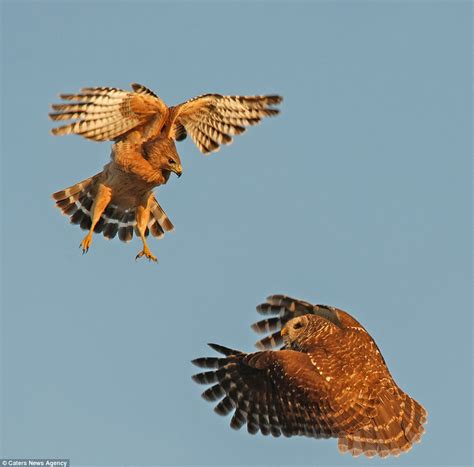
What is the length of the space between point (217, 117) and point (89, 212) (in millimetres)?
2367

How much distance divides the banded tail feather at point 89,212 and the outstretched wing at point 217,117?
4.62ft

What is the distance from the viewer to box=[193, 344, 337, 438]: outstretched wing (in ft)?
48.4

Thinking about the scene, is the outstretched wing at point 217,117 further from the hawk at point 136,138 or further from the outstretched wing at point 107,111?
the outstretched wing at point 107,111

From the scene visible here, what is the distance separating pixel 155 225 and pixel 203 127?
1.73 m

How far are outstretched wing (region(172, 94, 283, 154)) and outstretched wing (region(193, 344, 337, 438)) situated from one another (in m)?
3.76

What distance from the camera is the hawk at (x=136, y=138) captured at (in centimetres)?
1667

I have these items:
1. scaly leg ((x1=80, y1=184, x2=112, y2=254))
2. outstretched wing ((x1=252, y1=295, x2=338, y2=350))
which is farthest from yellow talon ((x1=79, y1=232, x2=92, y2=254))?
outstretched wing ((x1=252, y1=295, x2=338, y2=350))

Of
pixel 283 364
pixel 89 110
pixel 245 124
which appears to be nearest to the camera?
pixel 283 364

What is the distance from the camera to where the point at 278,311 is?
1666 centimetres

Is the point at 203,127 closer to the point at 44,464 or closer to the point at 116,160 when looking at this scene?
the point at 116,160

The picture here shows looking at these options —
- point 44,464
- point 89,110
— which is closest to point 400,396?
point 44,464

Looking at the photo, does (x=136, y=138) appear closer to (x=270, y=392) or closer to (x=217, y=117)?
(x=217, y=117)

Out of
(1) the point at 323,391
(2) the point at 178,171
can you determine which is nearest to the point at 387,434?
(1) the point at 323,391

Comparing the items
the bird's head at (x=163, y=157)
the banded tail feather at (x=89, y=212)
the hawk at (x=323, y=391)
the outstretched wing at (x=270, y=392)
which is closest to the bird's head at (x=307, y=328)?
the hawk at (x=323, y=391)
